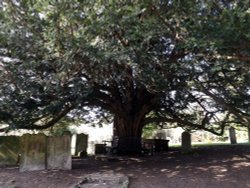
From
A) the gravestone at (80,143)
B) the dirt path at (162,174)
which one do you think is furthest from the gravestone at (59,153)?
the gravestone at (80,143)

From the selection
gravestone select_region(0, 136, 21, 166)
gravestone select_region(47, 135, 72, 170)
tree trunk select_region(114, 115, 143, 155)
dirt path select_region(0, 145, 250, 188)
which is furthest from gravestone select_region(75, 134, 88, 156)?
gravestone select_region(47, 135, 72, 170)

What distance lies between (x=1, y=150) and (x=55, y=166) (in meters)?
2.44

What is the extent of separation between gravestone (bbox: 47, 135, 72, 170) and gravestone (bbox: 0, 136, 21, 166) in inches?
71.5

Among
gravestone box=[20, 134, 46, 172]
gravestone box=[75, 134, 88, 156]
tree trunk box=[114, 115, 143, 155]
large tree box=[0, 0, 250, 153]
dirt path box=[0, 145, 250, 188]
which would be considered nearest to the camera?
large tree box=[0, 0, 250, 153]

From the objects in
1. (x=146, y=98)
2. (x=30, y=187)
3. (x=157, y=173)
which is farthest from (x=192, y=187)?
(x=146, y=98)

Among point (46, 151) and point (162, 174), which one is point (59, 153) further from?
point (162, 174)

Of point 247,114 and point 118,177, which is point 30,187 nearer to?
point 118,177

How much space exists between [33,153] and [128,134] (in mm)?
4670

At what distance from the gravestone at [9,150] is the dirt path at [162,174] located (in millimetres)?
810

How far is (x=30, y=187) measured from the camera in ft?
24.7

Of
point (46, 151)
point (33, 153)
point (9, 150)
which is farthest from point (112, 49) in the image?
point (9, 150)

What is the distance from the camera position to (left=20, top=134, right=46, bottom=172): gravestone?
910 cm

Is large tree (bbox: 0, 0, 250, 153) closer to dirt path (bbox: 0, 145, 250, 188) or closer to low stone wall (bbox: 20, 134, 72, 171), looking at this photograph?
low stone wall (bbox: 20, 134, 72, 171)

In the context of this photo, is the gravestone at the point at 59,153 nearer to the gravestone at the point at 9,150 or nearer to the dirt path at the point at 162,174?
the dirt path at the point at 162,174
